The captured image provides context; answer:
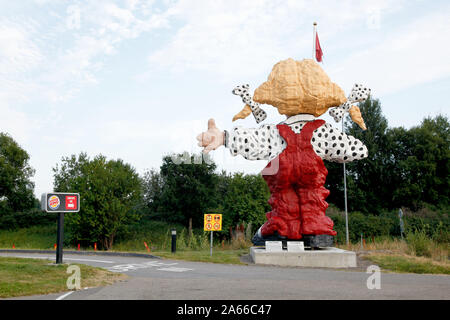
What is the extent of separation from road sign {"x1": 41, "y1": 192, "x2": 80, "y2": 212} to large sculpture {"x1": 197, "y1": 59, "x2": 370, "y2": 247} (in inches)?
167

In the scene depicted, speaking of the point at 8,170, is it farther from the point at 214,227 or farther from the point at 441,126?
the point at 441,126

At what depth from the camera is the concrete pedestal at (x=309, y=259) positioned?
36.3ft

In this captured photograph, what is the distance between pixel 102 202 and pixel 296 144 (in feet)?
58.2

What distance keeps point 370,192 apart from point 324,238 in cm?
2305

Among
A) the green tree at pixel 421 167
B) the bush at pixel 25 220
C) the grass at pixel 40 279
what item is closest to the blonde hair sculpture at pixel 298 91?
Result: the grass at pixel 40 279

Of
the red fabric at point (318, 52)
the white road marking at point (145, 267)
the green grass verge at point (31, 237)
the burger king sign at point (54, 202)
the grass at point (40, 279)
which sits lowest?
the green grass verge at point (31, 237)

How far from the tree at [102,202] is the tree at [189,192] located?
12.9ft

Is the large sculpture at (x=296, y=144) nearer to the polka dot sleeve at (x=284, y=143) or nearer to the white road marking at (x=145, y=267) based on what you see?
the polka dot sleeve at (x=284, y=143)

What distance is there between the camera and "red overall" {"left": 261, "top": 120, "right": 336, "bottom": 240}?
11438 mm

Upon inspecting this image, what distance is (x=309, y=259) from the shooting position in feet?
36.6

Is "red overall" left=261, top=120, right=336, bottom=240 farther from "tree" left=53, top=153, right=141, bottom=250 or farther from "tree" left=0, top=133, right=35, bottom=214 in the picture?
"tree" left=0, top=133, right=35, bottom=214

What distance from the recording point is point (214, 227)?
46.5 feet

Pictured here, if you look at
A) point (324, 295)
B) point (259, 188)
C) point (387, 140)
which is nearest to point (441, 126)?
point (387, 140)

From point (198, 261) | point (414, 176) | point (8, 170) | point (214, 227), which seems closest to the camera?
point (198, 261)
